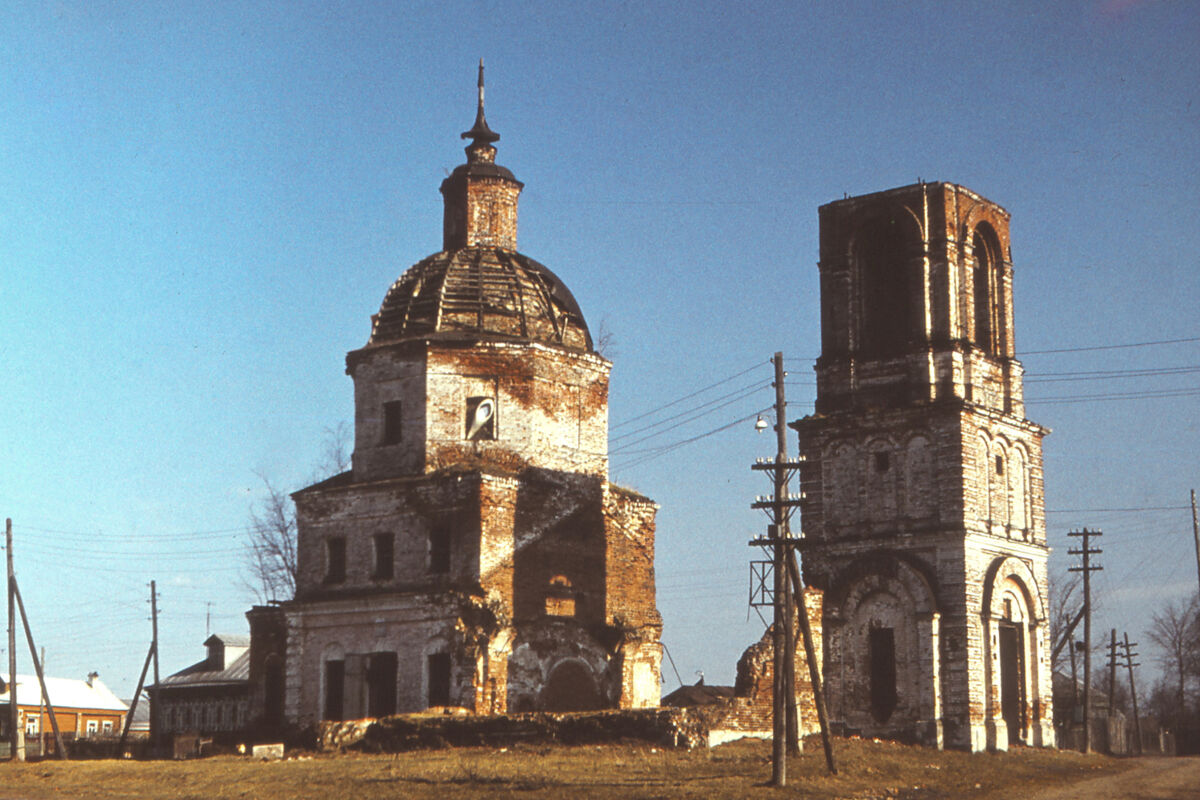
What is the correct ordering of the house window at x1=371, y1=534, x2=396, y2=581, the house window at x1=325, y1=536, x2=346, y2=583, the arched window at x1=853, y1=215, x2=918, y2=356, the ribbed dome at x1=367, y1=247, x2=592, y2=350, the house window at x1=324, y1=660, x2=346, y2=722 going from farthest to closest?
1. the ribbed dome at x1=367, y1=247, x2=592, y2=350
2. the house window at x1=325, y1=536, x2=346, y2=583
3. the house window at x1=371, y1=534, x2=396, y2=581
4. the house window at x1=324, y1=660, x2=346, y2=722
5. the arched window at x1=853, y1=215, x2=918, y2=356

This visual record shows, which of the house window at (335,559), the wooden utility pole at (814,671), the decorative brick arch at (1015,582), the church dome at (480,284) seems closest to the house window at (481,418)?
the church dome at (480,284)

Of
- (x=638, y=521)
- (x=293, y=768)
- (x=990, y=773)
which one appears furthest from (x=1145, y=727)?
(x=293, y=768)

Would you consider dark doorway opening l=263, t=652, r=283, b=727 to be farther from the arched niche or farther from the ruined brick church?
the arched niche

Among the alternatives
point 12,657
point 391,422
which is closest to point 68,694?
point 12,657

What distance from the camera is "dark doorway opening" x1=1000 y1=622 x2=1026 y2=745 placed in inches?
1359

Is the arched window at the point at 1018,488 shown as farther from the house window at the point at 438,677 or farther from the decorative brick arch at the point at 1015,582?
the house window at the point at 438,677

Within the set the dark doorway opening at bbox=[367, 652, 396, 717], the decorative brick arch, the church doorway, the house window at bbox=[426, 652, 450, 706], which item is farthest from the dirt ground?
the church doorway

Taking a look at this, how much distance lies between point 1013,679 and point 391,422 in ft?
52.5

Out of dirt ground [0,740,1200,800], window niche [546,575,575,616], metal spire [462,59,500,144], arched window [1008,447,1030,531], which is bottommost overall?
dirt ground [0,740,1200,800]

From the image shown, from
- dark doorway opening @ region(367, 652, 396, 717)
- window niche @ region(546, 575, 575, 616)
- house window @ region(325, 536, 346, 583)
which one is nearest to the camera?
dark doorway opening @ region(367, 652, 396, 717)

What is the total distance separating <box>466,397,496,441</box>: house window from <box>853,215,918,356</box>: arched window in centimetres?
902

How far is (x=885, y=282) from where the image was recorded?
36.3m

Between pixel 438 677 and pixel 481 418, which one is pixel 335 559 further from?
pixel 481 418

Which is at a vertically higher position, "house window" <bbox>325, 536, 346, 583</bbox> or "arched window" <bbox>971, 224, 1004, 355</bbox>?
"arched window" <bbox>971, 224, 1004, 355</bbox>
